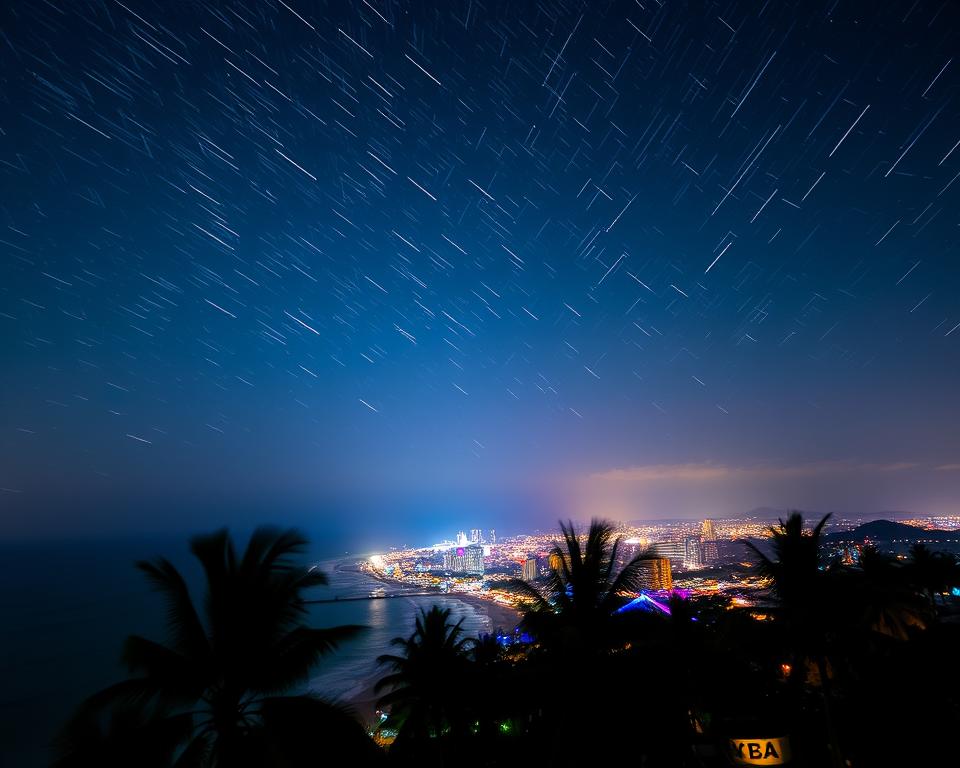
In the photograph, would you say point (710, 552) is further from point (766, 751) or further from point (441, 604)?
point (766, 751)

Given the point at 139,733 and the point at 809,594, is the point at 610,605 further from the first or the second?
the point at 139,733

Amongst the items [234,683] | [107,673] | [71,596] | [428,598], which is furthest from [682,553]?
[234,683]

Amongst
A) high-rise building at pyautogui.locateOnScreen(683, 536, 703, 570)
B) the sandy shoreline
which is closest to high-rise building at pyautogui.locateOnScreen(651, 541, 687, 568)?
high-rise building at pyautogui.locateOnScreen(683, 536, 703, 570)

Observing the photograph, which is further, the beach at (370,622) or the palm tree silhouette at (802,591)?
the beach at (370,622)

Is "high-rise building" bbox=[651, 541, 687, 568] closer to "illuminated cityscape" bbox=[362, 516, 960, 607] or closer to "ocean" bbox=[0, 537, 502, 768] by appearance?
"illuminated cityscape" bbox=[362, 516, 960, 607]

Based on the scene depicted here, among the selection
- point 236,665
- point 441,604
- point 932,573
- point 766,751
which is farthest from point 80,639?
point 932,573

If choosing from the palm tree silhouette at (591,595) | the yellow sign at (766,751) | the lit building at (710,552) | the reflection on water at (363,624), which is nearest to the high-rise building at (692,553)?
the lit building at (710,552)

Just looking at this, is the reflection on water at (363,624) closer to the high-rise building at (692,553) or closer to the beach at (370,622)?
the beach at (370,622)
